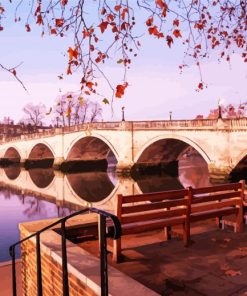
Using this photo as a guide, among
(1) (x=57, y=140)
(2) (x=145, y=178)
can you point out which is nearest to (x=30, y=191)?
(2) (x=145, y=178)

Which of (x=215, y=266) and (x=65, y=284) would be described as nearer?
(x=65, y=284)

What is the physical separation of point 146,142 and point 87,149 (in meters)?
13.7

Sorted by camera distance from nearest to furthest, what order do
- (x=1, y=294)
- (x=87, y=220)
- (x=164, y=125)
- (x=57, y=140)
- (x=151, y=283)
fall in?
(x=151, y=283) < (x=87, y=220) < (x=1, y=294) < (x=164, y=125) < (x=57, y=140)

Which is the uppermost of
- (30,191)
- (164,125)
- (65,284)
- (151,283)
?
(164,125)

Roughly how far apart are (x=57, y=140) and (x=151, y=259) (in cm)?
4200

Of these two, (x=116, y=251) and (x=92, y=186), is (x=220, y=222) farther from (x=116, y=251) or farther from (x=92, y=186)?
(x=92, y=186)

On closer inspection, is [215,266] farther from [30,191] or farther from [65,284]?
[30,191]

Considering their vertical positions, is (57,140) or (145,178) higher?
(57,140)

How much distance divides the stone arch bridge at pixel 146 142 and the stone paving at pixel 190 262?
14265 mm

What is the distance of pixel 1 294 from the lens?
727cm

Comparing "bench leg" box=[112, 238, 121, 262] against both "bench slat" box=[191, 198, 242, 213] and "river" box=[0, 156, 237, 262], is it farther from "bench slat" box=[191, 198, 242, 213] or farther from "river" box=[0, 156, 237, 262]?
"river" box=[0, 156, 237, 262]

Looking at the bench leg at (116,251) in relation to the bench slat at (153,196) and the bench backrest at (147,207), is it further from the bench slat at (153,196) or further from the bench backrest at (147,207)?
the bench slat at (153,196)

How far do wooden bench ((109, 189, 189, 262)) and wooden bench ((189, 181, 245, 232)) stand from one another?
0.24 metres

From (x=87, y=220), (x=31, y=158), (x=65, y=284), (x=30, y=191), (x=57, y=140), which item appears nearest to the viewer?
(x=65, y=284)
